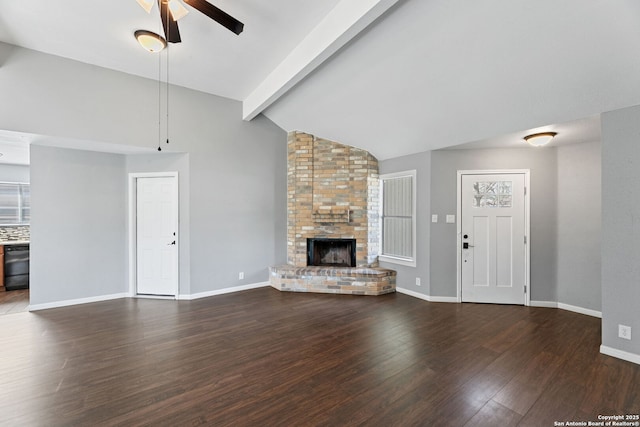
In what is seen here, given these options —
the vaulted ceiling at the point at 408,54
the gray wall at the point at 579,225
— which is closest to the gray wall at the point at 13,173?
the vaulted ceiling at the point at 408,54

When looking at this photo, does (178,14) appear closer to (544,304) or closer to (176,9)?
(176,9)

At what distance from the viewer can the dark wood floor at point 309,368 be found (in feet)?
6.24

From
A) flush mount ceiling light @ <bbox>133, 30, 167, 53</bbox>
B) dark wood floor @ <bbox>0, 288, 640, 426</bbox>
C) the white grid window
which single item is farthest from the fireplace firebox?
flush mount ceiling light @ <bbox>133, 30, 167, 53</bbox>

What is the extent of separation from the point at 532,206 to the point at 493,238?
2.34 ft

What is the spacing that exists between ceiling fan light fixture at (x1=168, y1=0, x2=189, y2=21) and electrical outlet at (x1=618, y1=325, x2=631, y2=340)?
4.97 m

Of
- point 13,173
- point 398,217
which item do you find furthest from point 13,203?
point 398,217

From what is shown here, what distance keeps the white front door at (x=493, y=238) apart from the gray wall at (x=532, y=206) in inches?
5.7

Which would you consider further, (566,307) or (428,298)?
(428,298)

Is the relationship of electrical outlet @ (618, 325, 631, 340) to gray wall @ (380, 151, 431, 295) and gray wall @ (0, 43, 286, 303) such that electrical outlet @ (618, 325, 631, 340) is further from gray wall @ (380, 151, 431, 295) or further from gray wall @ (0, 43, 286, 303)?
gray wall @ (0, 43, 286, 303)

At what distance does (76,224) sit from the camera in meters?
4.21

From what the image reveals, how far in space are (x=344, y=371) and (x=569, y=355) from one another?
2231 mm

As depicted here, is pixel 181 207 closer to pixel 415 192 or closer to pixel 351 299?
pixel 351 299

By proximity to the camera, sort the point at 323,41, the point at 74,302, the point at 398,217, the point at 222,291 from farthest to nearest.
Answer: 1. the point at 398,217
2. the point at 222,291
3. the point at 74,302
4. the point at 323,41

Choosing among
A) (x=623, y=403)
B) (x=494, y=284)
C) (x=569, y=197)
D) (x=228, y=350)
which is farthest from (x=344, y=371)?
(x=569, y=197)
